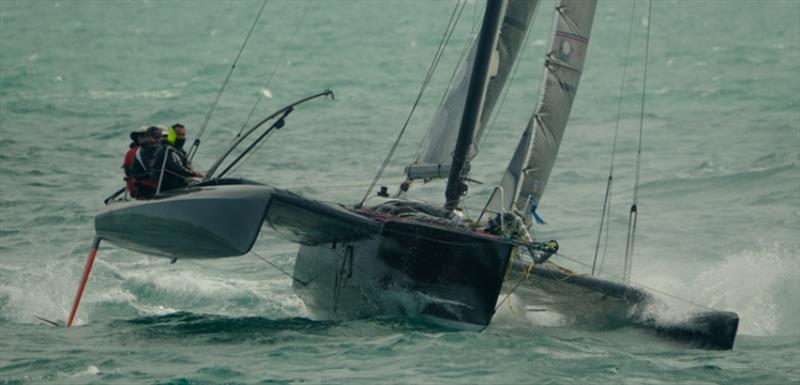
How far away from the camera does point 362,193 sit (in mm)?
19641

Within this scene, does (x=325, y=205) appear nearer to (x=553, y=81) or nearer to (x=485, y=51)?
(x=485, y=51)

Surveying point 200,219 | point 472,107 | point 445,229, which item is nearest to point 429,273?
point 445,229

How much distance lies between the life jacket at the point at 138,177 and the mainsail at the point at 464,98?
2.38 metres

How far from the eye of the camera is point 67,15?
55.4 metres

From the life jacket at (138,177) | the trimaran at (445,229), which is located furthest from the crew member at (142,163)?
the trimaran at (445,229)

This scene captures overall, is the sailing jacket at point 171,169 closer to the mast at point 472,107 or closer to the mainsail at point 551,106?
→ the mast at point 472,107

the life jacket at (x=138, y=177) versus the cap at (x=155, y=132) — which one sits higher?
the cap at (x=155, y=132)

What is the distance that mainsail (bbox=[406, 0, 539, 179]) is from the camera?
12.4 meters

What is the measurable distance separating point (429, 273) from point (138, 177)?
2494mm

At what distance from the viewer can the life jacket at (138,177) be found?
11.4m

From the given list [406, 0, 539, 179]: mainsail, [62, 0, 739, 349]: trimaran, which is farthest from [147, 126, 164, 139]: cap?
[406, 0, 539, 179]: mainsail

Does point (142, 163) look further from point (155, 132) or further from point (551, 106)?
point (551, 106)

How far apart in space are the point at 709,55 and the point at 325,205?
3323 cm

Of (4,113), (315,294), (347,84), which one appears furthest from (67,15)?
(315,294)
